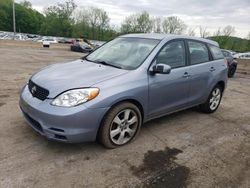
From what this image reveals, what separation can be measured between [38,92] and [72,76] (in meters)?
0.50

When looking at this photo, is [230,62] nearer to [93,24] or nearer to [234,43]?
[234,43]

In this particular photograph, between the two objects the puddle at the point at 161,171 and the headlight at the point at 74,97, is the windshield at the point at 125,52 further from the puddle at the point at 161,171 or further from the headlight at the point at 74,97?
the puddle at the point at 161,171

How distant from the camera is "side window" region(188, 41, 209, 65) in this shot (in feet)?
15.3

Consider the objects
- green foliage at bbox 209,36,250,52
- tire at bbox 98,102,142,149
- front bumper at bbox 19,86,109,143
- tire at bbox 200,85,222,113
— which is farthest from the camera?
green foliage at bbox 209,36,250,52

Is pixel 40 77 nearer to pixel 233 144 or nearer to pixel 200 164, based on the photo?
pixel 200 164

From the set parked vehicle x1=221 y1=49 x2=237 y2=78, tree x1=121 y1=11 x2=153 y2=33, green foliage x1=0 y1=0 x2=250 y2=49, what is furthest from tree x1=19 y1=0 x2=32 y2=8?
parked vehicle x1=221 y1=49 x2=237 y2=78

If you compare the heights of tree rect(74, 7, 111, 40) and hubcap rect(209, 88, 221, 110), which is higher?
tree rect(74, 7, 111, 40)

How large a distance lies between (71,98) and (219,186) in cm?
206

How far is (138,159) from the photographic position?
3.34 m

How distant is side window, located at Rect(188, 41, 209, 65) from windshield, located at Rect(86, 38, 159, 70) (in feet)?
2.95

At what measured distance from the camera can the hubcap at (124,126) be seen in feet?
→ 11.4

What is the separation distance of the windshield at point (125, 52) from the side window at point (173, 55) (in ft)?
0.65

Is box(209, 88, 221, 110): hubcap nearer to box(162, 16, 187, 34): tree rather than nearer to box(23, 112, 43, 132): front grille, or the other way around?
box(23, 112, 43, 132): front grille

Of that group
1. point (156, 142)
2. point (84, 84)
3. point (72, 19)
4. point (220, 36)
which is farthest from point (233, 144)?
point (72, 19)
